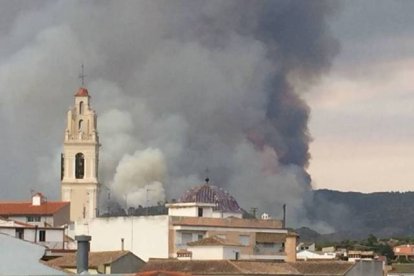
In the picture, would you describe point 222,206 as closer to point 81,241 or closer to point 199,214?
point 199,214

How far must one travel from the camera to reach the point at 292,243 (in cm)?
7362

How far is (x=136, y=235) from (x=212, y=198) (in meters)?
9.34

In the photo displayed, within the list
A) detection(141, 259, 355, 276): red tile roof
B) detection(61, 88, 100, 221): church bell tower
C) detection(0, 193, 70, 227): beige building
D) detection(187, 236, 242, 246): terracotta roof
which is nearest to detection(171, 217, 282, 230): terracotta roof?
detection(187, 236, 242, 246): terracotta roof

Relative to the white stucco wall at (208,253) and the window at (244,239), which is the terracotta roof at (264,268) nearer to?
the white stucco wall at (208,253)

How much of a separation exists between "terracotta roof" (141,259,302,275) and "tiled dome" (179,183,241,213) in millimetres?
19295

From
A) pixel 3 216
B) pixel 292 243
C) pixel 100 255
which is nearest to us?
pixel 100 255

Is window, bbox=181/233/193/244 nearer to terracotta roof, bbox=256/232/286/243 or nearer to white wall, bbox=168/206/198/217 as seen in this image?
white wall, bbox=168/206/198/217

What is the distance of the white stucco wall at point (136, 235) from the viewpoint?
72.2m

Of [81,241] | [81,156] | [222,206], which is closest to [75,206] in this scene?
[81,156]

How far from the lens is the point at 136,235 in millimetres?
72750

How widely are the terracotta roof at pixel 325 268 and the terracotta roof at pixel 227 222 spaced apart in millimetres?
11823

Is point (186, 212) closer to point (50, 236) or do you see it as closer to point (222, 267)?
point (50, 236)

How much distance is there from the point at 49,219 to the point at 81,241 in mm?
65064

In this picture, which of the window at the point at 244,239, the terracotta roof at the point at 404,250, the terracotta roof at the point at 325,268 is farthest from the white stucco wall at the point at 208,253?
the terracotta roof at the point at 404,250
